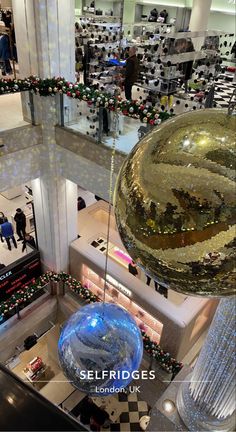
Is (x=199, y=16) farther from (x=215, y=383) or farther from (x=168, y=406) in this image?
(x=168, y=406)

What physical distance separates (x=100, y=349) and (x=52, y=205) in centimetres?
565

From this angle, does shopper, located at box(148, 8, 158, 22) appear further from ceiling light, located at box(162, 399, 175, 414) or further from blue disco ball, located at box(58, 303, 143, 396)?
blue disco ball, located at box(58, 303, 143, 396)

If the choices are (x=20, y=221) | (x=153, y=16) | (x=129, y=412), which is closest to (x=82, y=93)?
(x=20, y=221)

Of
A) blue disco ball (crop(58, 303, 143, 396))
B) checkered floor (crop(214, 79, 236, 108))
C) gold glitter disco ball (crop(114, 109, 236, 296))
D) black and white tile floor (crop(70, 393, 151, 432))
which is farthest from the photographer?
checkered floor (crop(214, 79, 236, 108))

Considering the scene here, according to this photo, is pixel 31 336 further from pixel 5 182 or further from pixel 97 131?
pixel 97 131

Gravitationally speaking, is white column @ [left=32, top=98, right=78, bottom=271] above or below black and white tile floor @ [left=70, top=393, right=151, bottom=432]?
above

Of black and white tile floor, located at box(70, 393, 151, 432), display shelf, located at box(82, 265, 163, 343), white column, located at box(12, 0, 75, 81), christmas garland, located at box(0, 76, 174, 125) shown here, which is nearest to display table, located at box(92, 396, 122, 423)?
black and white tile floor, located at box(70, 393, 151, 432)

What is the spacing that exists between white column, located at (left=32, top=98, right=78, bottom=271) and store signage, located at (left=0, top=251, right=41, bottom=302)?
0.30 meters

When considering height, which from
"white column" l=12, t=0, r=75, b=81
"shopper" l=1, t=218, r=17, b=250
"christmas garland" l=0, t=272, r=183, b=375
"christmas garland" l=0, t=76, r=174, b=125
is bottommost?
"christmas garland" l=0, t=272, r=183, b=375

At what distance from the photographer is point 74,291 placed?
932 cm

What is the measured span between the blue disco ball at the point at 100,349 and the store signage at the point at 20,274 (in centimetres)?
595

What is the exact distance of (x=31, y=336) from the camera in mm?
8773

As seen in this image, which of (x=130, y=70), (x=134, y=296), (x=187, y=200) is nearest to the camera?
(x=187, y=200)

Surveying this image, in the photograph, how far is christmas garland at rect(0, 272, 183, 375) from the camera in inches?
303
